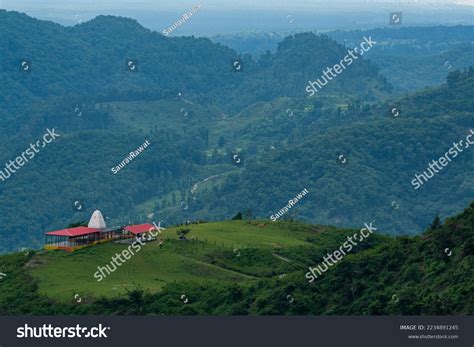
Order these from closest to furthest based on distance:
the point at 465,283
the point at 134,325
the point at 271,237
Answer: the point at 134,325 → the point at 465,283 → the point at 271,237

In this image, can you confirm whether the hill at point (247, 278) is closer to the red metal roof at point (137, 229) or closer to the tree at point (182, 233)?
the tree at point (182, 233)

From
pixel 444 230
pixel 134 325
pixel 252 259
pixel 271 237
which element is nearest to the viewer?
pixel 134 325

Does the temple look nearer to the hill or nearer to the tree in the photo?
the hill

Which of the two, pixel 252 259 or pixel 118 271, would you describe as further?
pixel 252 259

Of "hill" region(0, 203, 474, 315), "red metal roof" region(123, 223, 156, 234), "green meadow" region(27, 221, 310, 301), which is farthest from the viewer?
"red metal roof" region(123, 223, 156, 234)

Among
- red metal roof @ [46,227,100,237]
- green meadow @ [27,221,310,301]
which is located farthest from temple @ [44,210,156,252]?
green meadow @ [27,221,310,301]

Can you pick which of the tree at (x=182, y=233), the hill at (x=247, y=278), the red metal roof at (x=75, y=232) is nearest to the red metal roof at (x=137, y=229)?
the hill at (x=247, y=278)

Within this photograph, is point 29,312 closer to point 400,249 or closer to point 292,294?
point 292,294

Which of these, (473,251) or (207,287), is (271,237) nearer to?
(207,287)

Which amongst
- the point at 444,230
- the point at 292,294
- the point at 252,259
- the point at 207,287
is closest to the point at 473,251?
the point at 444,230
